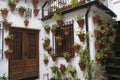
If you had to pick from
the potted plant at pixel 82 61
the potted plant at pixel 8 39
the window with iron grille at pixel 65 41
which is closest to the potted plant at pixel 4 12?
the potted plant at pixel 8 39

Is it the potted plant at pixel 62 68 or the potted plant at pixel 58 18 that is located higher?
the potted plant at pixel 58 18

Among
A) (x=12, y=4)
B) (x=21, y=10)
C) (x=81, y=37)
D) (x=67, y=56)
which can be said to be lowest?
(x=67, y=56)

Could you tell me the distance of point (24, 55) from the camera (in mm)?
7645

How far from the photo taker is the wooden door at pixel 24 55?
7319 millimetres

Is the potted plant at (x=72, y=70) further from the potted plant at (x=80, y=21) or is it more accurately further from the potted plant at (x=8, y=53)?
the potted plant at (x=8, y=53)

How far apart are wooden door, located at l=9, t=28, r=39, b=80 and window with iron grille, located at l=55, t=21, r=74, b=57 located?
3.98ft

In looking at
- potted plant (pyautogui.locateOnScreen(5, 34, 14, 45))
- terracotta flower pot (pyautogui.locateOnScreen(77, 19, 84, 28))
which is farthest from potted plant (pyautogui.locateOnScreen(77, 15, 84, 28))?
potted plant (pyautogui.locateOnScreen(5, 34, 14, 45))

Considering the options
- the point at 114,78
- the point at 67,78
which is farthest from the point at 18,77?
the point at 114,78

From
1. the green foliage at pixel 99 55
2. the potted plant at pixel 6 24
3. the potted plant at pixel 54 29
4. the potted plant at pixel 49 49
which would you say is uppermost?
the potted plant at pixel 6 24

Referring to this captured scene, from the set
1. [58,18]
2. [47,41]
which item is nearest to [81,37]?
[58,18]

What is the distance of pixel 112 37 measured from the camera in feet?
21.8

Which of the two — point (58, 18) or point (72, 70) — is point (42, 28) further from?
point (72, 70)

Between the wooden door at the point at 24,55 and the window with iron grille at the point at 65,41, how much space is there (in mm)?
1213

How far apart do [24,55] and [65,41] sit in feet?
6.51
